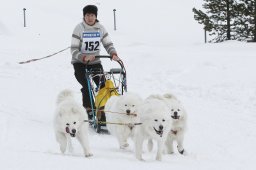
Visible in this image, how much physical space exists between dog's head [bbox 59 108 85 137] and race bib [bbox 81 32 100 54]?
2.17 meters

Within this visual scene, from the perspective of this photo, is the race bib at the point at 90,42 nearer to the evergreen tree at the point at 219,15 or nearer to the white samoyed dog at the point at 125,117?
the white samoyed dog at the point at 125,117

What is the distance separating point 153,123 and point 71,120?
0.87 metres

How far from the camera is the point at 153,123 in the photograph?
17.9ft

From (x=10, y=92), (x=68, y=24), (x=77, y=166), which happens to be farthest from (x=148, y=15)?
(x=77, y=166)

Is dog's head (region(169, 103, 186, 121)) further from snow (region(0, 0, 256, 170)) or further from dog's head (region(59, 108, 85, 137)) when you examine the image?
dog's head (region(59, 108, 85, 137))

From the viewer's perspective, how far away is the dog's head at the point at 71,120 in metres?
5.34

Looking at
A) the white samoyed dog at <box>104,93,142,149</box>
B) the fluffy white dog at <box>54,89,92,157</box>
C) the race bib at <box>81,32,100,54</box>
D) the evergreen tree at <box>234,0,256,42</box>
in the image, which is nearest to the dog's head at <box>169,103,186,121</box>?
the white samoyed dog at <box>104,93,142,149</box>

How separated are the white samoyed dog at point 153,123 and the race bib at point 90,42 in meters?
2.06

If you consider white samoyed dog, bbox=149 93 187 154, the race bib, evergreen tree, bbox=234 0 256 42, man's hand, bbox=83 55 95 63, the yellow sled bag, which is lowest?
white samoyed dog, bbox=149 93 187 154

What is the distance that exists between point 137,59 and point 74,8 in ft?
63.3

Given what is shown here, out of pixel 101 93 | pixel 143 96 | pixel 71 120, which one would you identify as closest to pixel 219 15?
pixel 143 96

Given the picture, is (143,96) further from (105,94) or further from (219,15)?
(219,15)

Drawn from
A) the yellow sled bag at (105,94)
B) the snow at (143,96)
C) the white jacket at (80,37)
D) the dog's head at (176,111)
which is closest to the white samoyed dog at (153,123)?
the snow at (143,96)

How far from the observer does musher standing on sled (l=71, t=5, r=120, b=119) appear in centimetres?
733
